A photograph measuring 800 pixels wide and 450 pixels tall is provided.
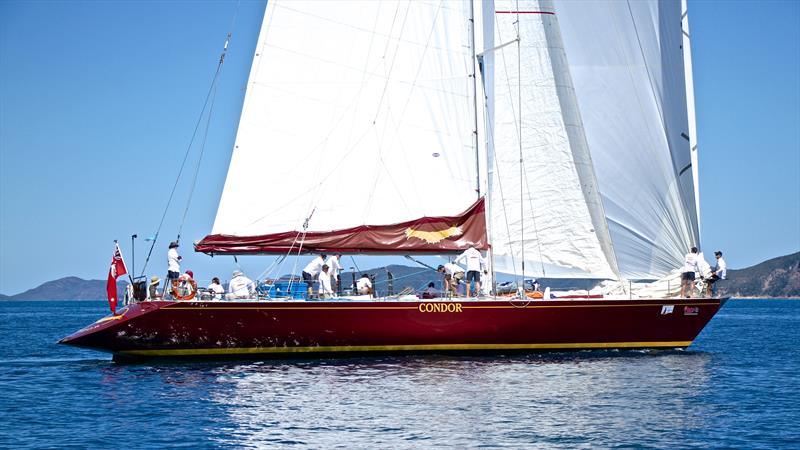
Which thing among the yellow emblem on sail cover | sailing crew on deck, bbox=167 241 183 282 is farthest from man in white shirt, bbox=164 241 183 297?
the yellow emblem on sail cover

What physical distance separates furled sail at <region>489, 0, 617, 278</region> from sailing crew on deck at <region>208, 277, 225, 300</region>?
7.42 meters

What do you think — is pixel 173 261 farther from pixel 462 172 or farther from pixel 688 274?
pixel 688 274

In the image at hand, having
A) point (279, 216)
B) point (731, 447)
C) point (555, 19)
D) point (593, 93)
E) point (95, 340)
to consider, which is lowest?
point (731, 447)

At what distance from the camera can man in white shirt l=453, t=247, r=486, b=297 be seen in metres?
24.9

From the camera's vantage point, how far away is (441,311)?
79.5ft

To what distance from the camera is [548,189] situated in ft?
86.1

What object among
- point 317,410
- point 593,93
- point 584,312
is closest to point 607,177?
point 593,93

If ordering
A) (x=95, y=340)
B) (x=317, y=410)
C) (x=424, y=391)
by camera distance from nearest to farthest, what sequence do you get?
(x=317, y=410) < (x=424, y=391) < (x=95, y=340)

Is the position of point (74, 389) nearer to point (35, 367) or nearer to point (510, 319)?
point (35, 367)

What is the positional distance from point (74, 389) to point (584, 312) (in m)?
12.6

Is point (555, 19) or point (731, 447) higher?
point (555, 19)

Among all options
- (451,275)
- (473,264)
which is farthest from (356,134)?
(473,264)

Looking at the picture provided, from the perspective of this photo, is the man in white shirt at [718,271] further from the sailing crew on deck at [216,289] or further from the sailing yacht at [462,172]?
the sailing crew on deck at [216,289]

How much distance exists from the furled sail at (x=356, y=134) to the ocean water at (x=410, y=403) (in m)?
3.38
